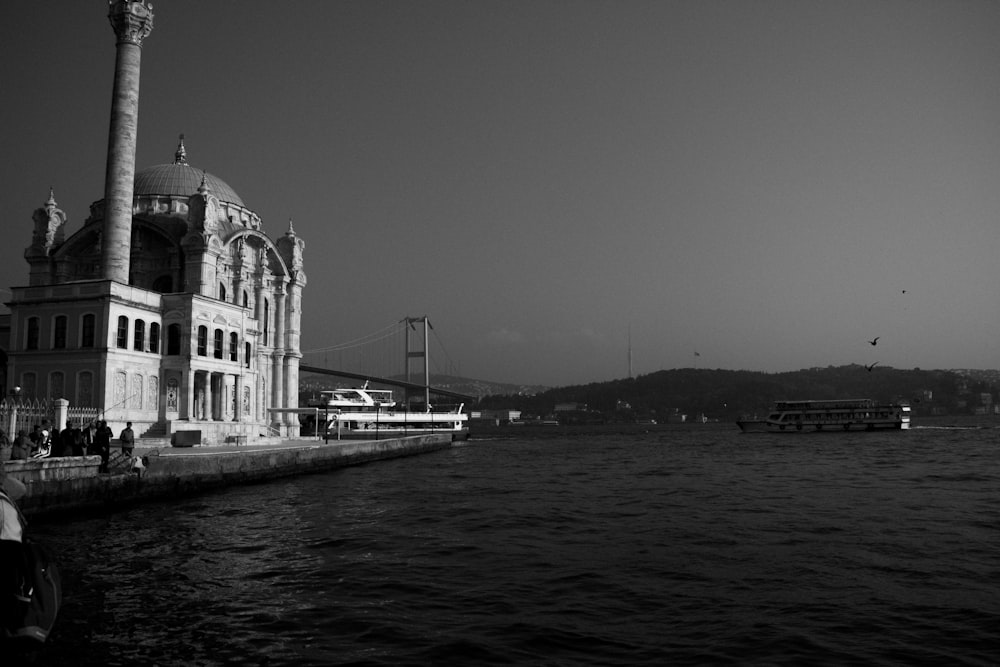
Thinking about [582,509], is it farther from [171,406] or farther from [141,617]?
[171,406]

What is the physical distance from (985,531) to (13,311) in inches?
1173

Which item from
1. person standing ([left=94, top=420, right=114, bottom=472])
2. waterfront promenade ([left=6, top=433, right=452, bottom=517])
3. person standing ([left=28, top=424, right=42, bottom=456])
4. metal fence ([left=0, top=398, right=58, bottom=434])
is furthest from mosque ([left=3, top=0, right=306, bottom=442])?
person standing ([left=94, top=420, right=114, bottom=472])

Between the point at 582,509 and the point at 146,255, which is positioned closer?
the point at 582,509

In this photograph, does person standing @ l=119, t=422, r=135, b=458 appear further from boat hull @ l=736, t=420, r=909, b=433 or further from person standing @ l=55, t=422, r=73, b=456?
boat hull @ l=736, t=420, r=909, b=433

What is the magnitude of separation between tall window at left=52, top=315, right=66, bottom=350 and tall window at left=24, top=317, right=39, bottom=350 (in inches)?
37.3

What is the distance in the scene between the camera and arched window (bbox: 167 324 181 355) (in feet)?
97.5

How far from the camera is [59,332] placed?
27141 mm

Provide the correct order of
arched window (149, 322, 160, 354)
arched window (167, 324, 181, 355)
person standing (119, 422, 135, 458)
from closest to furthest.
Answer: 1. person standing (119, 422, 135, 458)
2. arched window (149, 322, 160, 354)
3. arched window (167, 324, 181, 355)

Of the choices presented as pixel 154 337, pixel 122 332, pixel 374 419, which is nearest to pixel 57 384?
pixel 122 332

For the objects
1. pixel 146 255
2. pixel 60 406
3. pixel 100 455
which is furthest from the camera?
pixel 146 255

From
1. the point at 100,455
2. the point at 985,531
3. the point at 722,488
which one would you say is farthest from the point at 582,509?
→ the point at 100,455

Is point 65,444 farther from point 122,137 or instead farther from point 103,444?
point 122,137

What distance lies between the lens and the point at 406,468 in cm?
3014

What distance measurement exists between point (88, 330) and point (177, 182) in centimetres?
1508
